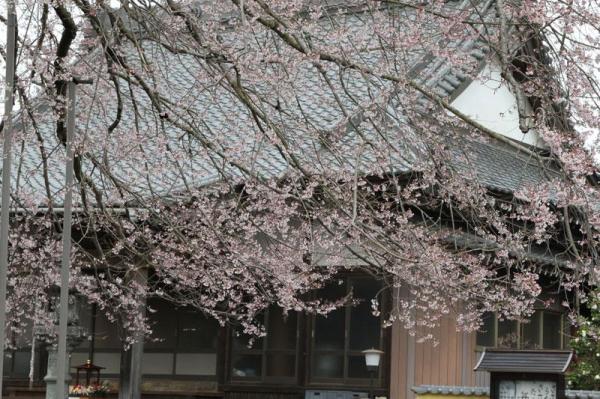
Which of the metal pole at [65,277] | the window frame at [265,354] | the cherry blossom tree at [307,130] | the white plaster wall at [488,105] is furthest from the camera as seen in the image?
the white plaster wall at [488,105]

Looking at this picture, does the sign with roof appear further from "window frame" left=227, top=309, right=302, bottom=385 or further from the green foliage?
"window frame" left=227, top=309, right=302, bottom=385

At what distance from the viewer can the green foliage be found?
39.2ft

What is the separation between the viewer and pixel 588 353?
12258mm

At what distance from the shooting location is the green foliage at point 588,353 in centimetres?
1195

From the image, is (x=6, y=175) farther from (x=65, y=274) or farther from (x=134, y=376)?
(x=134, y=376)

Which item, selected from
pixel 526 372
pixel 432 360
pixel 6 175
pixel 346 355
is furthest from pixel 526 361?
pixel 6 175

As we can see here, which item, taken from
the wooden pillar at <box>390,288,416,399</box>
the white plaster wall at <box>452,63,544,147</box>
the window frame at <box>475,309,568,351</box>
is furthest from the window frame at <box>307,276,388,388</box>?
the white plaster wall at <box>452,63,544,147</box>

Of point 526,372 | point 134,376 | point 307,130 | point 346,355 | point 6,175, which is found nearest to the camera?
point 6,175

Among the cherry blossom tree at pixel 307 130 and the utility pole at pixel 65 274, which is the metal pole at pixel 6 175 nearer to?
the utility pole at pixel 65 274

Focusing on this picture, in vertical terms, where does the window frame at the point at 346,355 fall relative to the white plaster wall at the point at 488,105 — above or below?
below

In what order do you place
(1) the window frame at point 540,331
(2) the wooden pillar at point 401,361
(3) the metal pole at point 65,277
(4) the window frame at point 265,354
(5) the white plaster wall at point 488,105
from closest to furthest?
(3) the metal pole at point 65,277, (2) the wooden pillar at point 401,361, (4) the window frame at point 265,354, (1) the window frame at point 540,331, (5) the white plaster wall at point 488,105

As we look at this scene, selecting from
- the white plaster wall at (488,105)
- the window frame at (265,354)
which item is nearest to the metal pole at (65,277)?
the window frame at (265,354)

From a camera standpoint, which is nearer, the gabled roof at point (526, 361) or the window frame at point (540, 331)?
the gabled roof at point (526, 361)

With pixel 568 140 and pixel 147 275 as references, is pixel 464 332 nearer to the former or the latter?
pixel 147 275
